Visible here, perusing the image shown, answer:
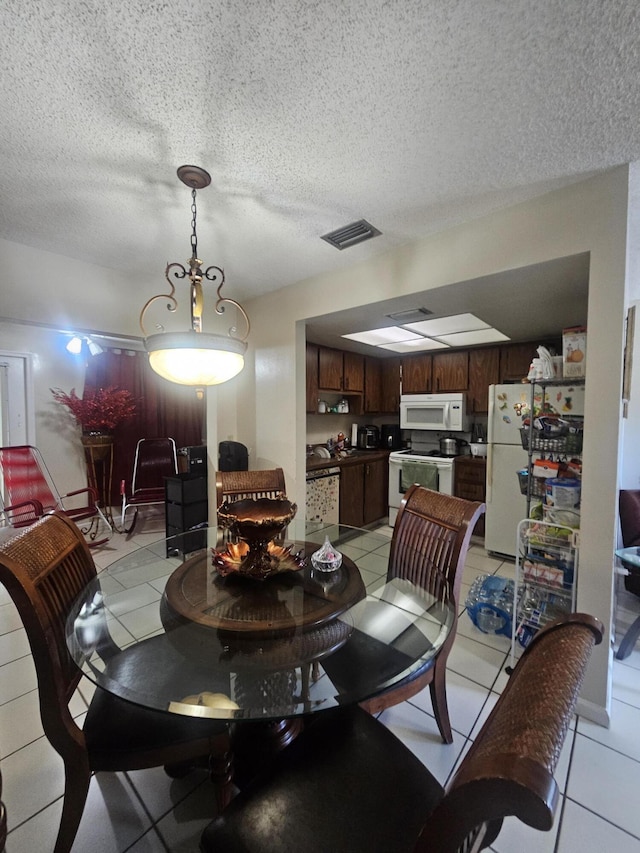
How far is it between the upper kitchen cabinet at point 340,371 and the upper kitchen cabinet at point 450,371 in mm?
888

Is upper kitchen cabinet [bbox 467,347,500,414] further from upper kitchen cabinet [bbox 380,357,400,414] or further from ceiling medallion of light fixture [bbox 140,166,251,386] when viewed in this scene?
ceiling medallion of light fixture [bbox 140,166,251,386]

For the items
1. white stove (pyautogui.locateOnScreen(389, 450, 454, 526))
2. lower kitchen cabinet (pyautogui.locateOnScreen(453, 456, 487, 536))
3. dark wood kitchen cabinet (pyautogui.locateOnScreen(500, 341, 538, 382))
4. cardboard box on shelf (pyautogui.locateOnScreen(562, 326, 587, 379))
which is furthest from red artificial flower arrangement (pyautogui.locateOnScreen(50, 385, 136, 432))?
dark wood kitchen cabinet (pyautogui.locateOnScreen(500, 341, 538, 382))

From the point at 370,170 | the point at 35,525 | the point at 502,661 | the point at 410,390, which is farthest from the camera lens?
the point at 410,390

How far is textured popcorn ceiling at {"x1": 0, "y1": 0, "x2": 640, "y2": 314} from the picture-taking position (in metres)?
0.95

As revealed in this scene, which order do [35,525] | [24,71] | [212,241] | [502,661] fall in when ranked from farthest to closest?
1. [212,241]
2. [502,661]
3. [35,525]
4. [24,71]

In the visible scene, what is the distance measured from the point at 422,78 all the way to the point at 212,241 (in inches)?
56.2

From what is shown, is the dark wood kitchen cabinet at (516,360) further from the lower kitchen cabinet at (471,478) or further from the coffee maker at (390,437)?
the coffee maker at (390,437)

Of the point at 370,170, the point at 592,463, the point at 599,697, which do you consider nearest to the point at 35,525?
the point at 370,170

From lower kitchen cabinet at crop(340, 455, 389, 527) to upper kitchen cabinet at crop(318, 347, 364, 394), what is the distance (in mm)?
902

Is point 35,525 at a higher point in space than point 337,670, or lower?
higher

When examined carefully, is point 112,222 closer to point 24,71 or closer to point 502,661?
point 24,71

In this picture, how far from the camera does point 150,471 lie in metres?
4.07

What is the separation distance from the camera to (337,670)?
115 centimetres

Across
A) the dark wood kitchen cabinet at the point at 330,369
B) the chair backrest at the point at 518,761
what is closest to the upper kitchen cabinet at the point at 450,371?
the dark wood kitchen cabinet at the point at 330,369
